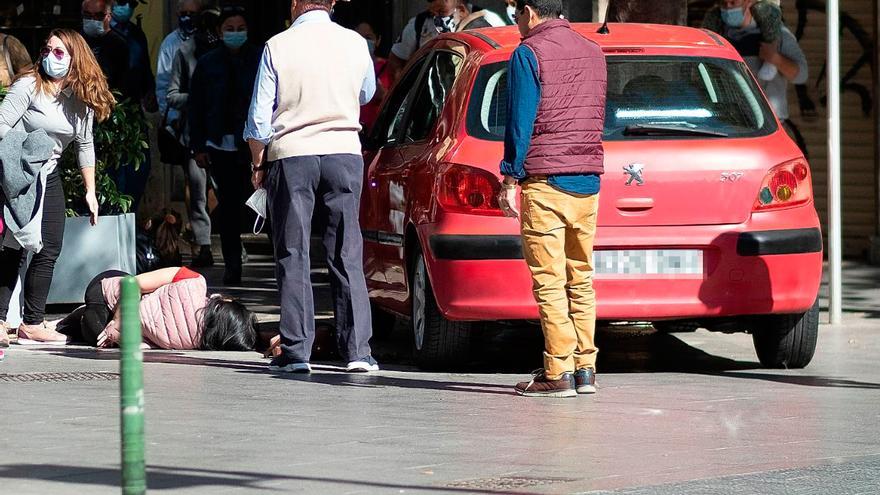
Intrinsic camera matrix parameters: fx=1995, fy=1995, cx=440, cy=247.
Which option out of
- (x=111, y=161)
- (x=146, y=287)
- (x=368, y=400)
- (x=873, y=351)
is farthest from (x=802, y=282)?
(x=111, y=161)

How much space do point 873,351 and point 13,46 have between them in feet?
18.5

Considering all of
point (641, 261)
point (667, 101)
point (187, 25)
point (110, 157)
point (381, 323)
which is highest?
point (667, 101)

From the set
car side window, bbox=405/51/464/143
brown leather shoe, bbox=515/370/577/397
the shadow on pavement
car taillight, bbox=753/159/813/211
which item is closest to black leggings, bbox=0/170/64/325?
car side window, bbox=405/51/464/143

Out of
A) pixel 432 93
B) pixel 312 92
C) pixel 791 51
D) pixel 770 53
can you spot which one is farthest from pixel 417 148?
pixel 791 51

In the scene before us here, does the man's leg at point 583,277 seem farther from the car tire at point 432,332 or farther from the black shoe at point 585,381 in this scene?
the car tire at point 432,332

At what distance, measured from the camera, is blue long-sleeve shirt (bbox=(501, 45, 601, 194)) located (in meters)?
8.22

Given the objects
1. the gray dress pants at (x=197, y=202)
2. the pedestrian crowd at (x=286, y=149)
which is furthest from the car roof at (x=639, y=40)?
the gray dress pants at (x=197, y=202)

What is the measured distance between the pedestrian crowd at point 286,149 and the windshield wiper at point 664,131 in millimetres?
640

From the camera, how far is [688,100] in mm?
9328

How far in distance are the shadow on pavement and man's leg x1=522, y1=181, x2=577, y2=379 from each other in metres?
2.27

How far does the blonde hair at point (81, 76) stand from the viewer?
10.7 meters

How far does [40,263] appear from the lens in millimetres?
10898

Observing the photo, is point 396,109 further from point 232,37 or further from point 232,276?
point 232,37

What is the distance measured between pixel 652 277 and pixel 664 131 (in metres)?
0.69
